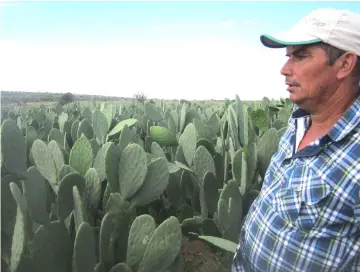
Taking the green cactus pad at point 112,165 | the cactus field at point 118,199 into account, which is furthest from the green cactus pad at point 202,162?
the green cactus pad at point 112,165

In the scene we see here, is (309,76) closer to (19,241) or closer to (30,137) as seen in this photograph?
(19,241)

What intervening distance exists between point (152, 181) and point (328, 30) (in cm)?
73

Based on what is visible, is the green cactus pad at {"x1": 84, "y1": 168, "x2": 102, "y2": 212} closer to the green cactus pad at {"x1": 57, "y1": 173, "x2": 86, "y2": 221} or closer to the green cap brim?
the green cactus pad at {"x1": 57, "y1": 173, "x2": 86, "y2": 221}

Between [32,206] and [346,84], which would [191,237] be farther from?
[346,84]

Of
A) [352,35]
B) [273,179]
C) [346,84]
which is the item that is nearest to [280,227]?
[273,179]

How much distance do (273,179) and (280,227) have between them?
0.19 metres

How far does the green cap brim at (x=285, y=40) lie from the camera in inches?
47.4

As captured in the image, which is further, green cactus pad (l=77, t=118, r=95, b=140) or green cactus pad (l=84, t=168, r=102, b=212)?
green cactus pad (l=77, t=118, r=95, b=140)

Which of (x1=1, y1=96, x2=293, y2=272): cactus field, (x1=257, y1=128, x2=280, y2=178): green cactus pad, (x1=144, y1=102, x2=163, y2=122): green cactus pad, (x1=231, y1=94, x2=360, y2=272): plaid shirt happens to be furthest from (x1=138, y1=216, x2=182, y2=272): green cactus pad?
(x1=144, y1=102, x2=163, y2=122): green cactus pad

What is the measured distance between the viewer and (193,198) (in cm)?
198

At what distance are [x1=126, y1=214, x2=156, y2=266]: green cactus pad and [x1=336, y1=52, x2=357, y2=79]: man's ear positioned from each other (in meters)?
0.62

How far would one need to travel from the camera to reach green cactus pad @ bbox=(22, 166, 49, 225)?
1.30 metres

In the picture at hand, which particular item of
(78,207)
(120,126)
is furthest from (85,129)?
(78,207)

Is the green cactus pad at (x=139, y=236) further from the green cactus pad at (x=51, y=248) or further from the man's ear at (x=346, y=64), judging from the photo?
the man's ear at (x=346, y=64)
